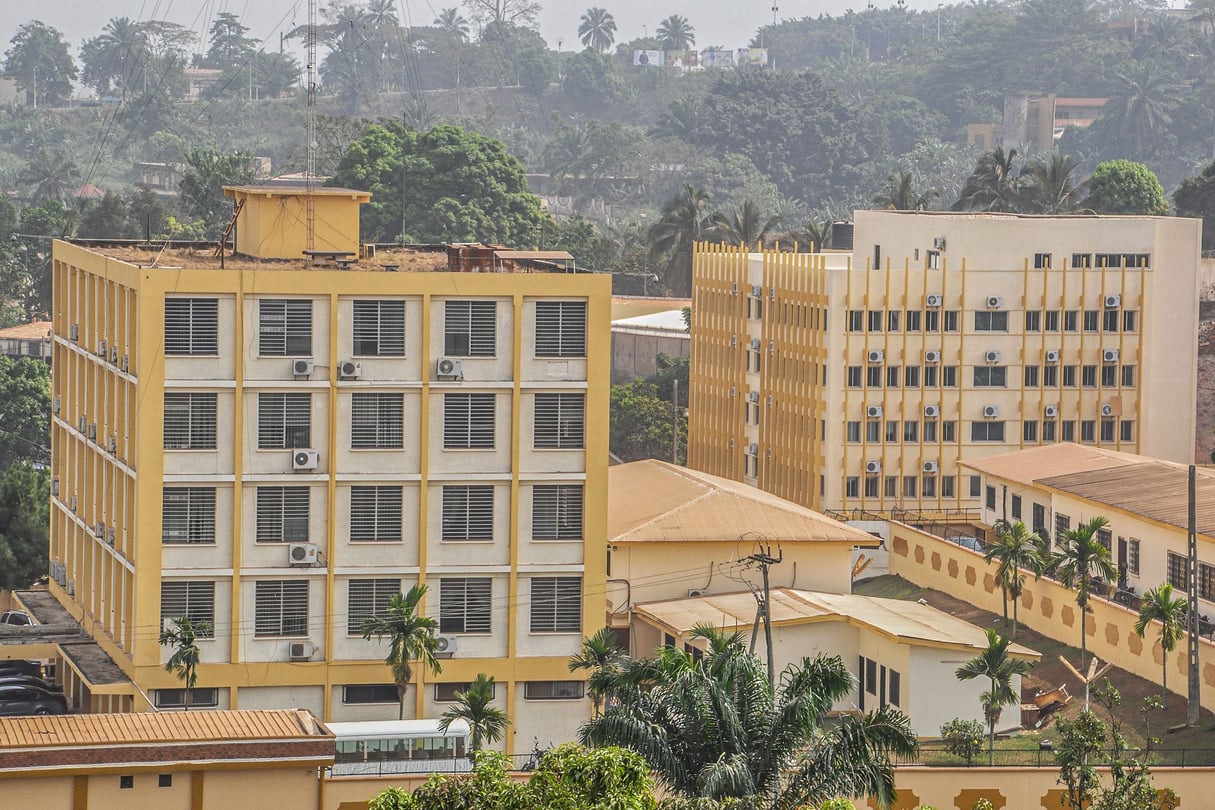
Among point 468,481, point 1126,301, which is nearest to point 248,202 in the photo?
point 468,481

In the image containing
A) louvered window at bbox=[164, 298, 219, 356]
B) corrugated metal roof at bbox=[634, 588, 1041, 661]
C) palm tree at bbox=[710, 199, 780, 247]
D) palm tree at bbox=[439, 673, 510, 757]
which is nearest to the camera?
palm tree at bbox=[439, 673, 510, 757]

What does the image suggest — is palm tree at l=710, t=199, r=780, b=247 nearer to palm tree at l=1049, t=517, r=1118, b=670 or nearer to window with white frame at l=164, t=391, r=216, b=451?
palm tree at l=1049, t=517, r=1118, b=670

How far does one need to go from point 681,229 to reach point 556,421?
65.7 m

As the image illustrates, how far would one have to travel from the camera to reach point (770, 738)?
32.2 m

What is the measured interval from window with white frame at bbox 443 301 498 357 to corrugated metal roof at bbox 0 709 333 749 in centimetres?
1143

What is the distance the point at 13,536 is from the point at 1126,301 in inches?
1373

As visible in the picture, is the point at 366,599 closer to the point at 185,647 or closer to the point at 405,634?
the point at 405,634

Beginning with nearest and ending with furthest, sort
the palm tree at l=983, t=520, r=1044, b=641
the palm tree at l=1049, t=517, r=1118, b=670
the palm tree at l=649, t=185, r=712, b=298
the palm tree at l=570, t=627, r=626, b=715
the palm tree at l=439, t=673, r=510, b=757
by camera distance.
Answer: the palm tree at l=439, t=673, r=510, b=757 → the palm tree at l=570, t=627, r=626, b=715 → the palm tree at l=1049, t=517, r=1118, b=670 → the palm tree at l=983, t=520, r=1044, b=641 → the palm tree at l=649, t=185, r=712, b=298

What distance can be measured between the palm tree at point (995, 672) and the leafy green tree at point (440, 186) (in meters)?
71.0

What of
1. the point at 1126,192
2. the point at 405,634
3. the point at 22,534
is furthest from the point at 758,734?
the point at 1126,192

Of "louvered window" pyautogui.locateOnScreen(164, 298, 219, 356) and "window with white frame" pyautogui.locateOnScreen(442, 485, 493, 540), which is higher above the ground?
"louvered window" pyautogui.locateOnScreen(164, 298, 219, 356)

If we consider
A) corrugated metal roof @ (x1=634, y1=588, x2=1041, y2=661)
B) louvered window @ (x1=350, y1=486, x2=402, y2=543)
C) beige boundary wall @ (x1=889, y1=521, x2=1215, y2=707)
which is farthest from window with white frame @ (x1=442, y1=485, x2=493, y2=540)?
beige boundary wall @ (x1=889, y1=521, x2=1215, y2=707)

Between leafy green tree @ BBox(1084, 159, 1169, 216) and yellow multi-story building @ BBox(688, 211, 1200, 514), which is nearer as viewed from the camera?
yellow multi-story building @ BBox(688, 211, 1200, 514)

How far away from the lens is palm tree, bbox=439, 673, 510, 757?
4481 centimetres
